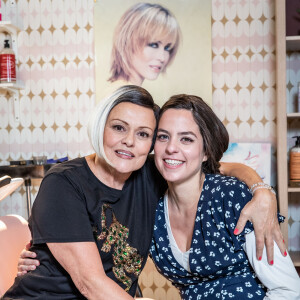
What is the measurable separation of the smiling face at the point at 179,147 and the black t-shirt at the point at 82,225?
158 millimetres

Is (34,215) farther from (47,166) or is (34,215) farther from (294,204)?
(294,204)

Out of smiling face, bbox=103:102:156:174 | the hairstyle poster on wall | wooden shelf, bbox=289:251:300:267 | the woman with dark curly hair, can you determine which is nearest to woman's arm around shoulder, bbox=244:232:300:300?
the woman with dark curly hair

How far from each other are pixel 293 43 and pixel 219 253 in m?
1.61

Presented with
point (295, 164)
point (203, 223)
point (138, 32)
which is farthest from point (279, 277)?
point (138, 32)

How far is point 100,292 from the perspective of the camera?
1242mm

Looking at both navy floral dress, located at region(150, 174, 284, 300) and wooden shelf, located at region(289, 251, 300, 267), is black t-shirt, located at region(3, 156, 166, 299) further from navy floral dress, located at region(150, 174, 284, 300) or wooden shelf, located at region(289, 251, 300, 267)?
wooden shelf, located at region(289, 251, 300, 267)

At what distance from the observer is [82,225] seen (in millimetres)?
1286

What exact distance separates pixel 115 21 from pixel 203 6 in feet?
1.97

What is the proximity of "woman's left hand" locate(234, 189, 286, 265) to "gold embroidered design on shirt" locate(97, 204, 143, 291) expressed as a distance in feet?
1.23

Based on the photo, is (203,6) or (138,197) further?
(203,6)

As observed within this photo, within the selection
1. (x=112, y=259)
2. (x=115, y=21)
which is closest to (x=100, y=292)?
(x=112, y=259)

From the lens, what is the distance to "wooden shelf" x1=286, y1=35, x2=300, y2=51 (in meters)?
2.38

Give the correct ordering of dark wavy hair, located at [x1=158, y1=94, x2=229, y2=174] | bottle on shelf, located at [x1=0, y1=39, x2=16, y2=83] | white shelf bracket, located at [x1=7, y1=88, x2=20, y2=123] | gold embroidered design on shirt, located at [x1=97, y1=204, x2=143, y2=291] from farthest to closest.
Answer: white shelf bracket, located at [x1=7, y1=88, x2=20, y2=123] < bottle on shelf, located at [x1=0, y1=39, x2=16, y2=83] < dark wavy hair, located at [x1=158, y1=94, x2=229, y2=174] < gold embroidered design on shirt, located at [x1=97, y1=204, x2=143, y2=291]

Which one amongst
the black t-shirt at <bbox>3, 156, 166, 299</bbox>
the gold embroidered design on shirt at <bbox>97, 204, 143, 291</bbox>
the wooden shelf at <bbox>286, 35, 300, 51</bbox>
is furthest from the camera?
the wooden shelf at <bbox>286, 35, 300, 51</bbox>
